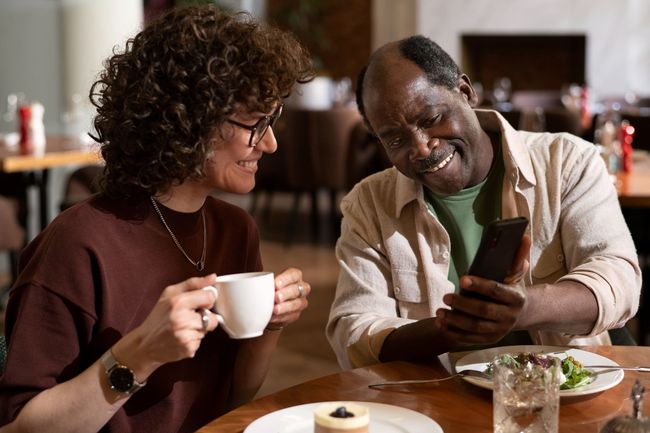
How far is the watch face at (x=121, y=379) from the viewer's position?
4.56 feet

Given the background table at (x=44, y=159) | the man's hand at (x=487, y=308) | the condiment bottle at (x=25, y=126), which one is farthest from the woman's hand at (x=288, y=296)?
the condiment bottle at (x=25, y=126)

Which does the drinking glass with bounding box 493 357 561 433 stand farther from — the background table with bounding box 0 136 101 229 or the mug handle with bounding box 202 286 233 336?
the background table with bounding box 0 136 101 229

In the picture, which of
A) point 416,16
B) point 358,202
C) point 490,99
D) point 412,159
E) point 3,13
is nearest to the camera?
point 412,159

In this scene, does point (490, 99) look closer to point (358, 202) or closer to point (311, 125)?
point (311, 125)

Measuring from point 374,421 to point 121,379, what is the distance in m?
0.35

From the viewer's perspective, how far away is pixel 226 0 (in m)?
9.60

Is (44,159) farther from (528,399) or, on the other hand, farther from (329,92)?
(329,92)


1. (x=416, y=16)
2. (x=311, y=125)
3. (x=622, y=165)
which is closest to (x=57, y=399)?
(x=622, y=165)

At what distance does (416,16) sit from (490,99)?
2.53 meters

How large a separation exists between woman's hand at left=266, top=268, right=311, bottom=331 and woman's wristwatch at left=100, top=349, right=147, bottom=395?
0.73 feet

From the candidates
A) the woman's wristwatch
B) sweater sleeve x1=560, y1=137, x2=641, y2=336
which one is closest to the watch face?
the woman's wristwatch

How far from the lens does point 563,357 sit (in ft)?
5.28

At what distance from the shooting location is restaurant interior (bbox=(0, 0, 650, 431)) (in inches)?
175

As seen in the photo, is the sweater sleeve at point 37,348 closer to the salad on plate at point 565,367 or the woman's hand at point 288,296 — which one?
the woman's hand at point 288,296
